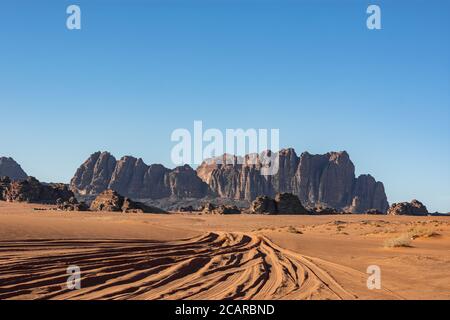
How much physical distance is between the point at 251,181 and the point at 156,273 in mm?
168126

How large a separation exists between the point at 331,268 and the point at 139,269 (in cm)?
574

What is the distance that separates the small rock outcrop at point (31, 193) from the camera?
87250 mm

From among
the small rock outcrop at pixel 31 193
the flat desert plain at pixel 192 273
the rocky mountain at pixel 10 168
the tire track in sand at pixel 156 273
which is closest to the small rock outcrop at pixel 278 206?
the small rock outcrop at pixel 31 193

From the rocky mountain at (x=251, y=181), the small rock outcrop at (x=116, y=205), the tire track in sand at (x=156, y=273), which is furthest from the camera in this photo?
the rocky mountain at (x=251, y=181)

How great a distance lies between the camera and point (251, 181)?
17888cm

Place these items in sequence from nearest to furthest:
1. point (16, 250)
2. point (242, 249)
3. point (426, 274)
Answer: point (426, 274) → point (16, 250) → point (242, 249)

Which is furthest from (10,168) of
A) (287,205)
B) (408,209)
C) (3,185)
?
(408,209)

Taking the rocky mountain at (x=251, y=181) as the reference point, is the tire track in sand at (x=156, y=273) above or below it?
below

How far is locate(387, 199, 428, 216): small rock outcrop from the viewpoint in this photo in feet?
319

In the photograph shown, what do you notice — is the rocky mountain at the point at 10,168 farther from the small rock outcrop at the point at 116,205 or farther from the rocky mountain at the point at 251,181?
the small rock outcrop at the point at 116,205

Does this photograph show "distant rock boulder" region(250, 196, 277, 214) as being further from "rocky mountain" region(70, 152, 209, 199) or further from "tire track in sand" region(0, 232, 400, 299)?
"rocky mountain" region(70, 152, 209, 199)
